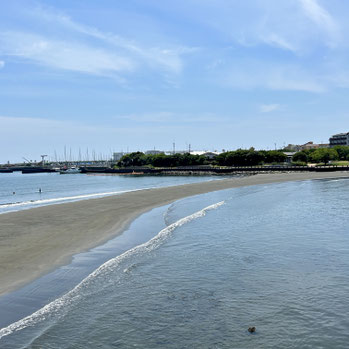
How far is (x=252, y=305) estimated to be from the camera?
13.1m

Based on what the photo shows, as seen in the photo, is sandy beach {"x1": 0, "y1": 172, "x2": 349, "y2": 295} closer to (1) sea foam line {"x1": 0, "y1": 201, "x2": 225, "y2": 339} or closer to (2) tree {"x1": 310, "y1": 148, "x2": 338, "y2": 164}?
(1) sea foam line {"x1": 0, "y1": 201, "x2": 225, "y2": 339}

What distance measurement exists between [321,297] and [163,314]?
5794 millimetres

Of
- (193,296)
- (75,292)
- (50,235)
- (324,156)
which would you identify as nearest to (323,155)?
(324,156)

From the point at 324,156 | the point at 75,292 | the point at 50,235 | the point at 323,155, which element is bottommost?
the point at 75,292

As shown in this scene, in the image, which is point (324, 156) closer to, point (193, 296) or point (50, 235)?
point (50, 235)

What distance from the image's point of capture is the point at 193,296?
14141 mm

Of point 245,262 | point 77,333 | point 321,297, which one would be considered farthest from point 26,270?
point 321,297

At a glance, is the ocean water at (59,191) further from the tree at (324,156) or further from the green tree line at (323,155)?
the green tree line at (323,155)

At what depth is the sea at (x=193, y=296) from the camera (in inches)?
429

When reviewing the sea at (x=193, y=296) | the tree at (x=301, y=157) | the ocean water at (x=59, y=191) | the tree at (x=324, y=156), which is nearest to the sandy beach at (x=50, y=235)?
the sea at (x=193, y=296)

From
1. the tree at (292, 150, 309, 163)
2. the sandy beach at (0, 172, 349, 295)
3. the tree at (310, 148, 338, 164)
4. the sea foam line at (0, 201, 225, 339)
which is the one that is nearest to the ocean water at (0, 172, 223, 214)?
the sandy beach at (0, 172, 349, 295)

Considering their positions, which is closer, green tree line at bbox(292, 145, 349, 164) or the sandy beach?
the sandy beach

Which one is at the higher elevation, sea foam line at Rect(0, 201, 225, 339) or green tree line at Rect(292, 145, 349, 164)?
green tree line at Rect(292, 145, 349, 164)

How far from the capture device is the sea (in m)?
10.9
